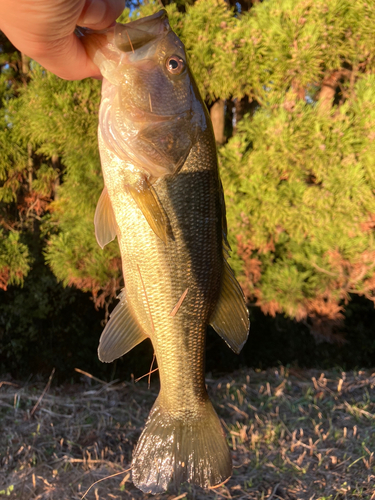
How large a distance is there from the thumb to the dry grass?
1.98 m

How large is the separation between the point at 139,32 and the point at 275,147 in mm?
1329

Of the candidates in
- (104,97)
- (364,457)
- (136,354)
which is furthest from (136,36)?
(136,354)

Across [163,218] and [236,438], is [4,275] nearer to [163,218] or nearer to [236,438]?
[236,438]

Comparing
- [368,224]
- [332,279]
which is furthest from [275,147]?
[332,279]

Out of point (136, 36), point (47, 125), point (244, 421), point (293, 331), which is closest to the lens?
point (136, 36)

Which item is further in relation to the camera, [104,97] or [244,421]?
[244,421]

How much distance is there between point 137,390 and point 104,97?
2.77m

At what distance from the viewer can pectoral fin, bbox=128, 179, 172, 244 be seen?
99 cm

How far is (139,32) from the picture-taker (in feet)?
3.37

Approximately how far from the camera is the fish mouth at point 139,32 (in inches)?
39.2

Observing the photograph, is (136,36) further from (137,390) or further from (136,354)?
(136,354)

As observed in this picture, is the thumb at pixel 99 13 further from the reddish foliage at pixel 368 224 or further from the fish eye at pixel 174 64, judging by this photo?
the reddish foliage at pixel 368 224

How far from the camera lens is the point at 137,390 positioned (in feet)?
11.0

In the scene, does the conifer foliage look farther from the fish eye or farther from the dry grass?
the fish eye
